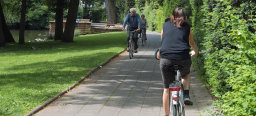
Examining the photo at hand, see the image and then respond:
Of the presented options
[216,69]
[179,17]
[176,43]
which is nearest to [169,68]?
[176,43]

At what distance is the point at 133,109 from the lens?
7.32 metres

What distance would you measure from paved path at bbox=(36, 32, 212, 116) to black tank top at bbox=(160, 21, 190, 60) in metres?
1.86

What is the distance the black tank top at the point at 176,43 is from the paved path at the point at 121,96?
6.11ft

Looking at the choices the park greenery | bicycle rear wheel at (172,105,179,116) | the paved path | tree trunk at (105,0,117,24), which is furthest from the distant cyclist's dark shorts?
tree trunk at (105,0,117,24)

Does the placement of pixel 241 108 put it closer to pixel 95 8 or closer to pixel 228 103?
A: pixel 228 103

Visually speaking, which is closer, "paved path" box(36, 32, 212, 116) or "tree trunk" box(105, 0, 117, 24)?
"paved path" box(36, 32, 212, 116)

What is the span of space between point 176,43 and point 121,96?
11.4ft

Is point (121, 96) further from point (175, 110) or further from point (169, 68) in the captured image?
point (175, 110)

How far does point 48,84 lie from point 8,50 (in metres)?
13.9

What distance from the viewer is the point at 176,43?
5.32m

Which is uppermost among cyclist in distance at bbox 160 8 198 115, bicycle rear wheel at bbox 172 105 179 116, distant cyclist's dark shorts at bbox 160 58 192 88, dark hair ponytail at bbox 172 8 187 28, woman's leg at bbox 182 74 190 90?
dark hair ponytail at bbox 172 8 187 28

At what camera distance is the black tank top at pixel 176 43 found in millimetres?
5309

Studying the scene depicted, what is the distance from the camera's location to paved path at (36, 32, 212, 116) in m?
7.17

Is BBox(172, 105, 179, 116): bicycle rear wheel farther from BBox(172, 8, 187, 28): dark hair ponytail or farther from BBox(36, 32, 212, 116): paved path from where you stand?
BBox(36, 32, 212, 116): paved path
